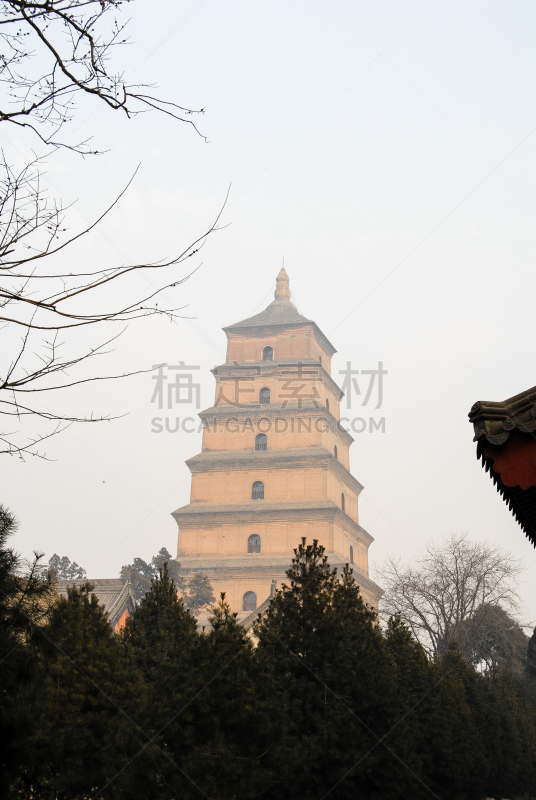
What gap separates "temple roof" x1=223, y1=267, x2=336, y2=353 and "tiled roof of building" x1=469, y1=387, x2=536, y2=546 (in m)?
36.5

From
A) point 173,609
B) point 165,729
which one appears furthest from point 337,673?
point 173,609

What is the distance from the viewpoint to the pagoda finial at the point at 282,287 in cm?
4391

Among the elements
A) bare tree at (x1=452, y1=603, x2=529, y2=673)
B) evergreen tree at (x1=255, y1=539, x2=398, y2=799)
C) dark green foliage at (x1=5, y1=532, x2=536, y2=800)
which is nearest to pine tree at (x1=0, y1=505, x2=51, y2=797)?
dark green foliage at (x1=5, y1=532, x2=536, y2=800)

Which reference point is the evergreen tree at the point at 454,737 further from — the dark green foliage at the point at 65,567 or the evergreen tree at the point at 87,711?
the dark green foliage at the point at 65,567

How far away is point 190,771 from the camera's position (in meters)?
9.85

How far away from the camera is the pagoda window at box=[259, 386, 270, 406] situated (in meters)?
39.4

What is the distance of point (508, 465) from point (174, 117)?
2.49 meters

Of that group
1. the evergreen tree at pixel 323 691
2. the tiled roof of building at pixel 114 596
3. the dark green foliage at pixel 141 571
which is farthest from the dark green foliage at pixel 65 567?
the evergreen tree at pixel 323 691

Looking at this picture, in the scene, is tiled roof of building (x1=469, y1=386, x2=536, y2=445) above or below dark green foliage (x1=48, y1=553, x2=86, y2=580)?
below

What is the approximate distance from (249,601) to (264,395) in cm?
959

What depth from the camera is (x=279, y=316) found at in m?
41.4

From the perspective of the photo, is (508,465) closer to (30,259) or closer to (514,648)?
(30,259)

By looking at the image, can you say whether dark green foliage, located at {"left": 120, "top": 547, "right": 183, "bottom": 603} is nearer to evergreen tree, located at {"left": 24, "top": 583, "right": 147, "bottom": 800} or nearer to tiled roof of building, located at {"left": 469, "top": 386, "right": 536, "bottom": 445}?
evergreen tree, located at {"left": 24, "top": 583, "right": 147, "bottom": 800}

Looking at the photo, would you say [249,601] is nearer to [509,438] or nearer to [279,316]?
[279,316]
